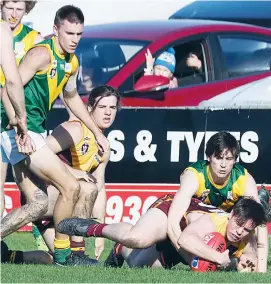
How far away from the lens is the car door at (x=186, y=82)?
13992 mm

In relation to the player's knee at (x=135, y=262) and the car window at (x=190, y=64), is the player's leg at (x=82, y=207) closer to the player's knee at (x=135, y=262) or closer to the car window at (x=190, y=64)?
the player's knee at (x=135, y=262)

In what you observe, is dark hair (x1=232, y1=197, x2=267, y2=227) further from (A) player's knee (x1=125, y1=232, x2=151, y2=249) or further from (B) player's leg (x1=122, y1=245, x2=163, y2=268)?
(B) player's leg (x1=122, y1=245, x2=163, y2=268)

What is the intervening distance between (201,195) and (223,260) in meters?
0.71

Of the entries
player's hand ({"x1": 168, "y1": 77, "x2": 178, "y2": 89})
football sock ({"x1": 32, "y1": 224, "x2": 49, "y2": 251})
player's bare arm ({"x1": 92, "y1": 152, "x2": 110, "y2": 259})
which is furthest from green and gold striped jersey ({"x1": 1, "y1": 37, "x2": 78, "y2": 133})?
player's hand ({"x1": 168, "y1": 77, "x2": 178, "y2": 89})

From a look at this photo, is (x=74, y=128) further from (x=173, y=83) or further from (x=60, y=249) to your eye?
(x=173, y=83)

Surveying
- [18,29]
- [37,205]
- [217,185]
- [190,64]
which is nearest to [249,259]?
[217,185]

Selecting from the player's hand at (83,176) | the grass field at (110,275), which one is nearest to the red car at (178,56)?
the player's hand at (83,176)

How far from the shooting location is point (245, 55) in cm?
1505

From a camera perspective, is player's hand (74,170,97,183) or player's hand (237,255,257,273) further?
player's hand (74,170,97,183)

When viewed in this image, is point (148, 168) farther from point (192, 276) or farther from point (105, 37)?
point (192, 276)

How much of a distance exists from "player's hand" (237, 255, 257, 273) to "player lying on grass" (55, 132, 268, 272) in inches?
2.2

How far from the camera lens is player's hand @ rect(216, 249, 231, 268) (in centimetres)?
997

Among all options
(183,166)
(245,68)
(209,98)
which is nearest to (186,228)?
(183,166)

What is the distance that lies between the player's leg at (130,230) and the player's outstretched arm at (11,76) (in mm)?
969
